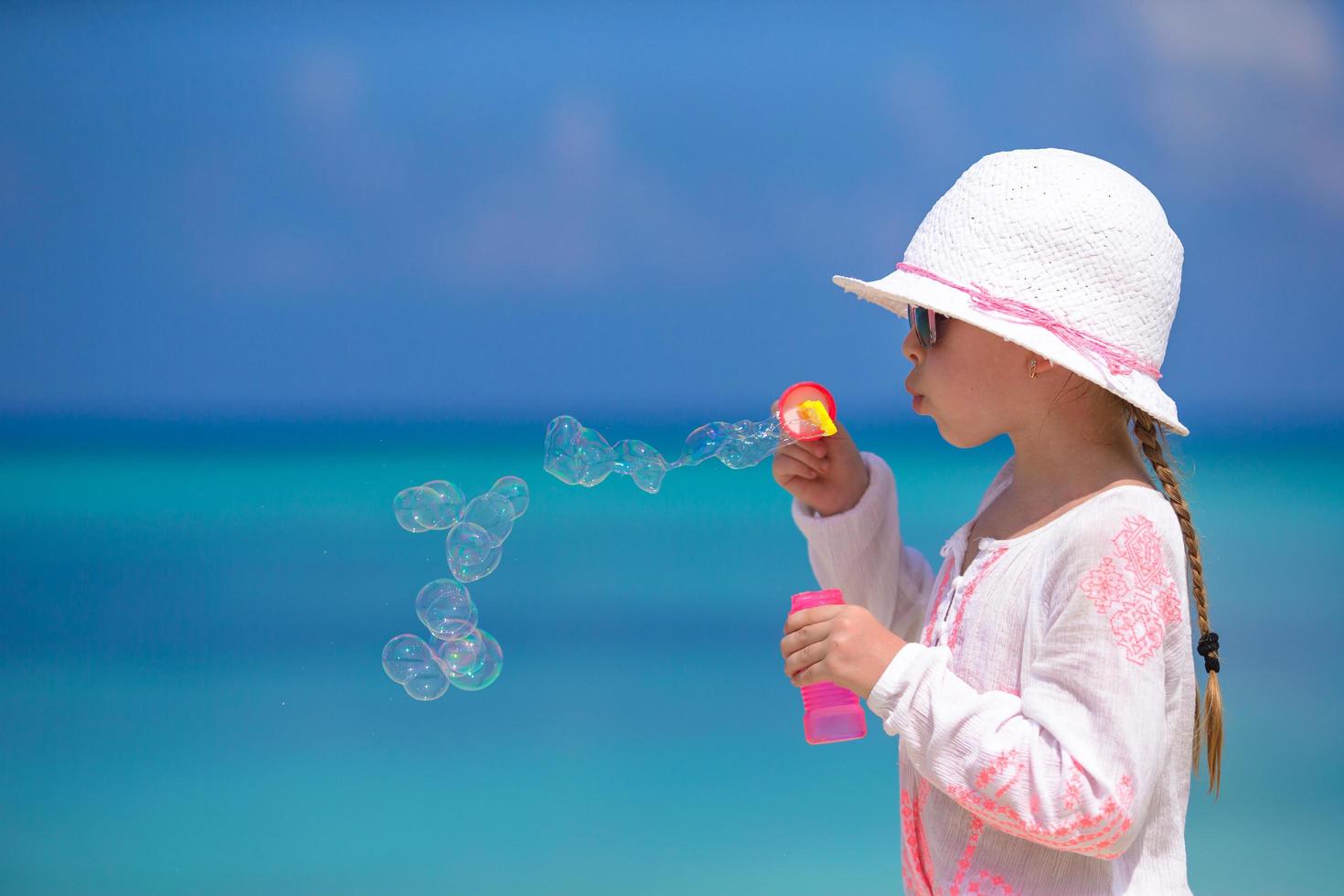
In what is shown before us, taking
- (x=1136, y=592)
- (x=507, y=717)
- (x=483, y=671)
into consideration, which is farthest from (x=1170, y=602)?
(x=507, y=717)

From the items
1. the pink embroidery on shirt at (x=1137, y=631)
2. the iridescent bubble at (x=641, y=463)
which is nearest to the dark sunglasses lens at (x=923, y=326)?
the pink embroidery on shirt at (x=1137, y=631)

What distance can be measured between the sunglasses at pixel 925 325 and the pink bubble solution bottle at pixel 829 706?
0.16 m

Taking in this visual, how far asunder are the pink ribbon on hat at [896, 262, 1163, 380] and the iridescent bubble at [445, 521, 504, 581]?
0.62m

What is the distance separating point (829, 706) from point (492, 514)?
1.72 ft

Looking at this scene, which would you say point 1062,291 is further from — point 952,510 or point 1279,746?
point 952,510

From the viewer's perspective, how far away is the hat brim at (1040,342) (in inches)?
28.8

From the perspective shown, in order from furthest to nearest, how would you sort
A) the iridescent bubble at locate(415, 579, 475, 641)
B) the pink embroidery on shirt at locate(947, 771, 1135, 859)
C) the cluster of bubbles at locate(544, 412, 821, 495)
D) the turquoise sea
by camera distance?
the turquoise sea → the iridescent bubble at locate(415, 579, 475, 641) → the cluster of bubbles at locate(544, 412, 821, 495) → the pink embroidery on shirt at locate(947, 771, 1135, 859)

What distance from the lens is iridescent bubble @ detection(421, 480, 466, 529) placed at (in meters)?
1.28

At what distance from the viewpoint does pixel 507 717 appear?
2174 mm

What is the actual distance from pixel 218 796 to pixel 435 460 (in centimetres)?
410

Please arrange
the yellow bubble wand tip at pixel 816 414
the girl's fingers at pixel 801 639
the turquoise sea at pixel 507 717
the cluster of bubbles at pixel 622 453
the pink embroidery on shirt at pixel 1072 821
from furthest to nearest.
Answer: the turquoise sea at pixel 507 717 → the cluster of bubbles at pixel 622 453 → the yellow bubble wand tip at pixel 816 414 → the girl's fingers at pixel 801 639 → the pink embroidery on shirt at pixel 1072 821

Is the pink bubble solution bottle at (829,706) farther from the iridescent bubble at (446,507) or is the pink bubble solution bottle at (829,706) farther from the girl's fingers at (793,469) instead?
the iridescent bubble at (446,507)

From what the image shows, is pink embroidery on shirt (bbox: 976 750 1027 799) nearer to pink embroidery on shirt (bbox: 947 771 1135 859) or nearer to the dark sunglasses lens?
pink embroidery on shirt (bbox: 947 771 1135 859)

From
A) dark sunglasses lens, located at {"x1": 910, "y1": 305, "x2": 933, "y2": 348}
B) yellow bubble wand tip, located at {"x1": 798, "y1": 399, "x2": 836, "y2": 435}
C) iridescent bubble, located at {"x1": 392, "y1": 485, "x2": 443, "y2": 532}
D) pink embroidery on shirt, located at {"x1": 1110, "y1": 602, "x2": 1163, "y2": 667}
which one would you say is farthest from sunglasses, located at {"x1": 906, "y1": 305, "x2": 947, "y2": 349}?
iridescent bubble, located at {"x1": 392, "y1": 485, "x2": 443, "y2": 532}
